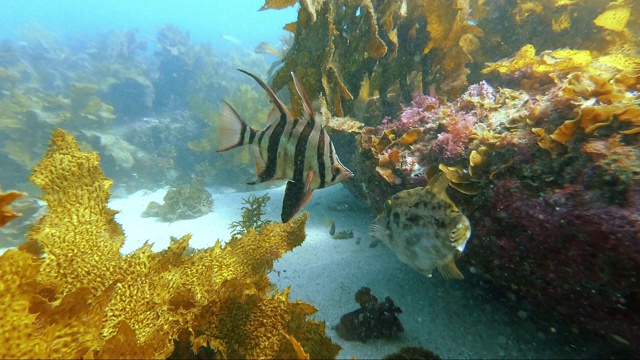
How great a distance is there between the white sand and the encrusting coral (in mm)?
957

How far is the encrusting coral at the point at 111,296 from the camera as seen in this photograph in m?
1.59

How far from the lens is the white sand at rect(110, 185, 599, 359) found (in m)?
2.59

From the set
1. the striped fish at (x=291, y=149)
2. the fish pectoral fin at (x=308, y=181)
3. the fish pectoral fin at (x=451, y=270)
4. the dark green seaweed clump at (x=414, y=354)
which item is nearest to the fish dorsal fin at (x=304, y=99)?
the striped fish at (x=291, y=149)

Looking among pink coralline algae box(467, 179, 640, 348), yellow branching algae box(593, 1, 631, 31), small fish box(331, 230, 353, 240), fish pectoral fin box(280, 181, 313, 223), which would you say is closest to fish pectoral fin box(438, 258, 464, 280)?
pink coralline algae box(467, 179, 640, 348)

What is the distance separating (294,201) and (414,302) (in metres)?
1.91

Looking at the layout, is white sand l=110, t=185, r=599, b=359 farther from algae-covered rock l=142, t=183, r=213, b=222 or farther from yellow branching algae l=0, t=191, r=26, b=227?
algae-covered rock l=142, t=183, r=213, b=222

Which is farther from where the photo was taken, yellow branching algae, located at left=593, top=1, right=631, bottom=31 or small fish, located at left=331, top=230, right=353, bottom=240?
yellow branching algae, located at left=593, top=1, right=631, bottom=31

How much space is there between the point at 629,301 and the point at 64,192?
3817mm

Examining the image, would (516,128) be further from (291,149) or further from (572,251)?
(291,149)

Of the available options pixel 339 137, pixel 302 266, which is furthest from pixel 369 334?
pixel 339 137

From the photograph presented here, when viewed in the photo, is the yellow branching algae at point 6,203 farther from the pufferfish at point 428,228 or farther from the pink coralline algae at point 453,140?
the pink coralline algae at point 453,140

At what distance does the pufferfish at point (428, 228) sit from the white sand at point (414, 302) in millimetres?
501

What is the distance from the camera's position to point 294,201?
2016 millimetres

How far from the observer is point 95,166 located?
7.89ft
